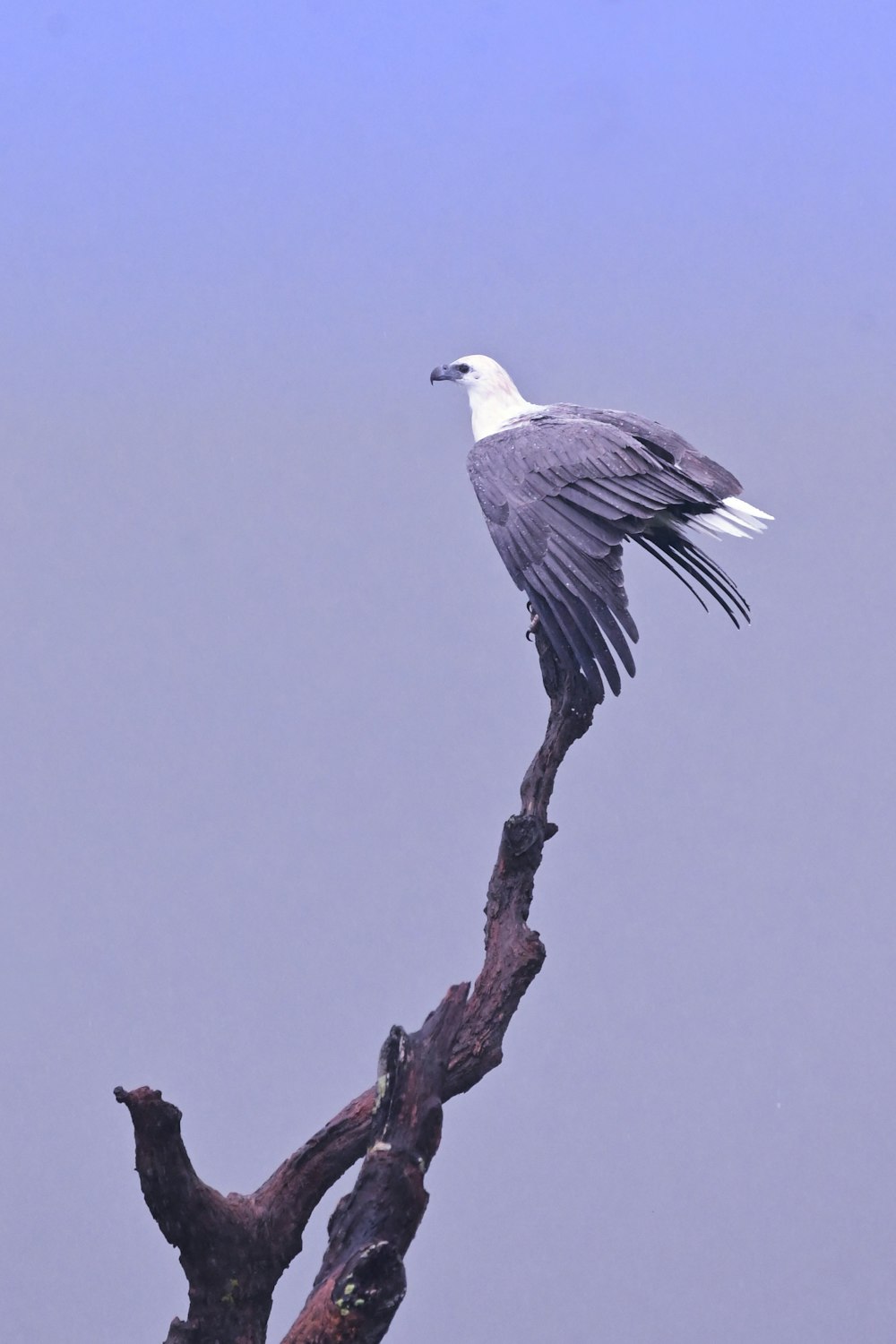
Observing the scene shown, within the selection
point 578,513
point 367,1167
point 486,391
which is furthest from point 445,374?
point 367,1167

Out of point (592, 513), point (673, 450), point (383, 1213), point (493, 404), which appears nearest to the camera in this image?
point (383, 1213)

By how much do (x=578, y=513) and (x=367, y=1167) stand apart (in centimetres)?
172

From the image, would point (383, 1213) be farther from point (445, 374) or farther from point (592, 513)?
point (445, 374)

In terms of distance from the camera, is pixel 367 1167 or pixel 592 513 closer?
pixel 367 1167

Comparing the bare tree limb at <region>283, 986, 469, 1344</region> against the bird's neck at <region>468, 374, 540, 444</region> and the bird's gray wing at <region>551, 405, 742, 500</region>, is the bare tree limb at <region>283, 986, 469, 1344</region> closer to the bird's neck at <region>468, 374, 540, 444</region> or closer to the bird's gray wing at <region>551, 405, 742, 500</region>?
the bird's gray wing at <region>551, 405, 742, 500</region>

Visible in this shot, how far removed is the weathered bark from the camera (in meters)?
3.37

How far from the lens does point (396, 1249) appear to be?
3.35 meters

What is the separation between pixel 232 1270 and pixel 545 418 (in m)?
2.47

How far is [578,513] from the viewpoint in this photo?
3.94 m

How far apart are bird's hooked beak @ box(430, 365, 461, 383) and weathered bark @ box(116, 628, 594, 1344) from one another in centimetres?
136

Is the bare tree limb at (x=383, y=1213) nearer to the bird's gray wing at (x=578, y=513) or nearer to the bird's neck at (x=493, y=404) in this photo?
the bird's gray wing at (x=578, y=513)

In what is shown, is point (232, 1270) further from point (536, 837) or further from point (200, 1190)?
point (536, 837)

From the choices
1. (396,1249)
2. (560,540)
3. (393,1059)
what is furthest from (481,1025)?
(560,540)

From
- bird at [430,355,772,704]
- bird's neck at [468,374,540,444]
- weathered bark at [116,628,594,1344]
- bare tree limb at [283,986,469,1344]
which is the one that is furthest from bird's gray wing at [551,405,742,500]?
bare tree limb at [283,986,469,1344]
